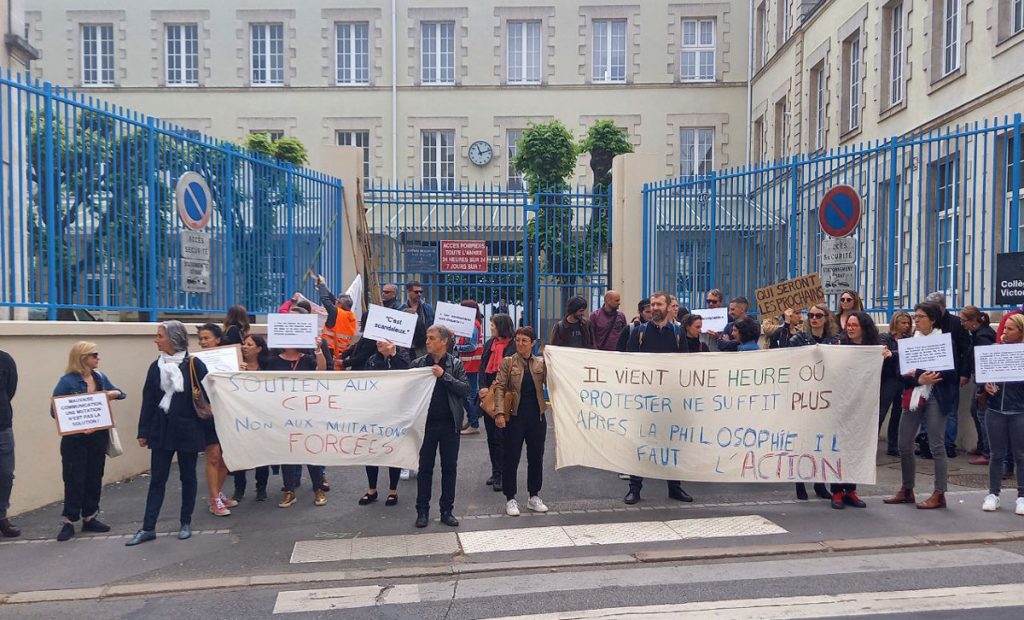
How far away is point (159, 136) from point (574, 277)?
23.8ft

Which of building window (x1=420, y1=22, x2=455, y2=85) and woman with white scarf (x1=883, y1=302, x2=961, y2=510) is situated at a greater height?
building window (x1=420, y1=22, x2=455, y2=85)

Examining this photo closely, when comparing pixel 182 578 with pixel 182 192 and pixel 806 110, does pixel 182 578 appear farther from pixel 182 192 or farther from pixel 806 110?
pixel 806 110

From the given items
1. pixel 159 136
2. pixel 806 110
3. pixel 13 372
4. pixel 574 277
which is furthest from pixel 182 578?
pixel 806 110

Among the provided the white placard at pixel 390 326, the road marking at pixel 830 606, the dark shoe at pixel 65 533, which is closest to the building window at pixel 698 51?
the white placard at pixel 390 326

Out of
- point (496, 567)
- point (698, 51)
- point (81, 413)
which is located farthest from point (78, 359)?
point (698, 51)

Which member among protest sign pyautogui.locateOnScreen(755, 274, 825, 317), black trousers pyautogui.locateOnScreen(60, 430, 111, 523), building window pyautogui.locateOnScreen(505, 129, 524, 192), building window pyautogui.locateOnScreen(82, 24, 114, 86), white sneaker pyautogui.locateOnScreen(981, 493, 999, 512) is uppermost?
building window pyautogui.locateOnScreen(82, 24, 114, 86)

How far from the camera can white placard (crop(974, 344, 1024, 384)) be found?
7043mm

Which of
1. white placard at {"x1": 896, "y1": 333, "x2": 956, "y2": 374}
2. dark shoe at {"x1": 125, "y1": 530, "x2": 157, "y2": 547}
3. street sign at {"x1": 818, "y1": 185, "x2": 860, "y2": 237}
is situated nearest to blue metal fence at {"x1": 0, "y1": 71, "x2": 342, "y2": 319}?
dark shoe at {"x1": 125, "y1": 530, "x2": 157, "y2": 547}

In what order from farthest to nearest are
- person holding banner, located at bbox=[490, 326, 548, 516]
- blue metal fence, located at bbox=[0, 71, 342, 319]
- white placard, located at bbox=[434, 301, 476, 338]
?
white placard, located at bbox=[434, 301, 476, 338], blue metal fence, located at bbox=[0, 71, 342, 319], person holding banner, located at bbox=[490, 326, 548, 516]

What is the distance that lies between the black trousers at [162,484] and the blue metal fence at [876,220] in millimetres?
7440

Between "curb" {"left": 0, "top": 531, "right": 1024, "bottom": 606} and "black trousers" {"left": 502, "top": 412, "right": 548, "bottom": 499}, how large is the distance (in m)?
1.31

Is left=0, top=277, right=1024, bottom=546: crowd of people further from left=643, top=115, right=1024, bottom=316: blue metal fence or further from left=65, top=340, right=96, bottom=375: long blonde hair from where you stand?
left=643, top=115, right=1024, bottom=316: blue metal fence

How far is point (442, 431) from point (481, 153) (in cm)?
2051

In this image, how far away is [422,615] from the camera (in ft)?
17.6
